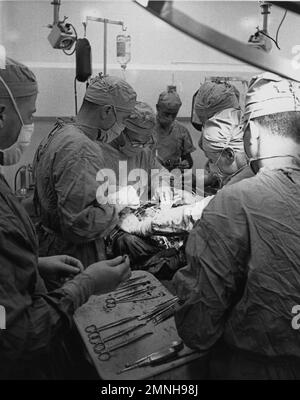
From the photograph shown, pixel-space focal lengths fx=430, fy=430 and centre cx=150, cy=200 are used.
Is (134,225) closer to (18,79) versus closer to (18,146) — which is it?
(18,146)

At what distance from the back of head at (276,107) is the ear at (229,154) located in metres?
0.71

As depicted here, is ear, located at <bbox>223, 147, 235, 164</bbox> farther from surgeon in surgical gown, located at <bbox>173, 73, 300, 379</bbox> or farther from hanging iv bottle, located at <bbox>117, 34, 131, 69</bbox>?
hanging iv bottle, located at <bbox>117, 34, 131, 69</bbox>

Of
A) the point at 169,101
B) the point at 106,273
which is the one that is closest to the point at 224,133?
the point at 106,273

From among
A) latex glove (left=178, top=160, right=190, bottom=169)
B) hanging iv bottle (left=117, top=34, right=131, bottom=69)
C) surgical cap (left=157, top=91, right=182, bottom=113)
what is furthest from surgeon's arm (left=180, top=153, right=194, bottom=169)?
hanging iv bottle (left=117, top=34, right=131, bottom=69)

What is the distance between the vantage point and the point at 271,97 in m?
1.16

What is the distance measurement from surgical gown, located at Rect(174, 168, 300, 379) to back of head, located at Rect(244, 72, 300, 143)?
0.38ft

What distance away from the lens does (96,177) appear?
71.8 inches

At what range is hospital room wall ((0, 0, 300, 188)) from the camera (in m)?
3.66

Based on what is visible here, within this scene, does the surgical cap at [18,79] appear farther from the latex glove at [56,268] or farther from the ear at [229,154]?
the ear at [229,154]

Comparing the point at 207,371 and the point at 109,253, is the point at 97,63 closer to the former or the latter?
the point at 109,253

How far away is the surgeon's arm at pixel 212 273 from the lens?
1.08 metres

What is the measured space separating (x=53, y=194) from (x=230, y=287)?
3.33ft

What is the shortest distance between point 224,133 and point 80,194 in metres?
0.71

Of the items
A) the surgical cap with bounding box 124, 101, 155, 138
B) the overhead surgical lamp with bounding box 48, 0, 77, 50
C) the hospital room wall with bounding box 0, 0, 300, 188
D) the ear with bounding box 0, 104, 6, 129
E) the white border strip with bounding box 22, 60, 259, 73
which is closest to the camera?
the ear with bounding box 0, 104, 6, 129
